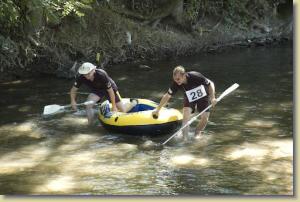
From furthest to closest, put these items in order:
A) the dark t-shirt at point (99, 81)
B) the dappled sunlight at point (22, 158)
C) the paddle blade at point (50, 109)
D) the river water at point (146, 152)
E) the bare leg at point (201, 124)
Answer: the paddle blade at point (50, 109) → the dark t-shirt at point (99, 81) → the bare leg at point (201, 124) → the dappled sunlight at point (22, 158) → the river water at point (146, 152)

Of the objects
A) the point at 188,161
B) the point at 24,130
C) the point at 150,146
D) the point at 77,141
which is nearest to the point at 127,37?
the point at 24,130

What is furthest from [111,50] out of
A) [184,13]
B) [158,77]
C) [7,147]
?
[7,147]

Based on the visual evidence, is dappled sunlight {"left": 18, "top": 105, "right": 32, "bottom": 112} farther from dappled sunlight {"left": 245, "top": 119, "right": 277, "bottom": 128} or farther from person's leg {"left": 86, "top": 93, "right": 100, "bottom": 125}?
dappled sunlight {"left": 245, "top": 119, "right": 277, "bottom": 128}

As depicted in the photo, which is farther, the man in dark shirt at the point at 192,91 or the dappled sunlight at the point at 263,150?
the man in dark shirt at the point at 192,91

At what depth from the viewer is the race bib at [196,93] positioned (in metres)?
7.72

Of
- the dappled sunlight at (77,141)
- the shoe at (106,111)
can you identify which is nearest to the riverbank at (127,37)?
the shoe at (106,111)

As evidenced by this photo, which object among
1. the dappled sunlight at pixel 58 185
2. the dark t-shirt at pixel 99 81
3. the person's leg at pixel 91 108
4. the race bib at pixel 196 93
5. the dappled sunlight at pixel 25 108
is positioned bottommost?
the dappled sunlight at pixel 58 185

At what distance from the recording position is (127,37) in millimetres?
15312

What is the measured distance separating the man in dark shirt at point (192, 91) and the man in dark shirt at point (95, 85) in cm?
101

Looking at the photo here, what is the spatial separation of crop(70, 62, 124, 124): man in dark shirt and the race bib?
1.45m

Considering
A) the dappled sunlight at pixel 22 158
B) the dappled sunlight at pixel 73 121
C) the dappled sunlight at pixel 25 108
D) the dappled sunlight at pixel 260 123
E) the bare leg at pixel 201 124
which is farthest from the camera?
the dappled sunlight at pixel 25 108

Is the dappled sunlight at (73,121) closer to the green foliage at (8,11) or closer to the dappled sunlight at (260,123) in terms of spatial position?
the green foliage at (8,11)

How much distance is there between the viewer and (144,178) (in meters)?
6.45

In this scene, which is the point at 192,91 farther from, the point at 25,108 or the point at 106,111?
the point at 25,108
